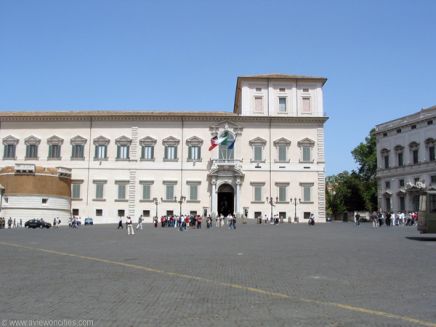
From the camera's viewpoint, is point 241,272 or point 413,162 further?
point 413,162

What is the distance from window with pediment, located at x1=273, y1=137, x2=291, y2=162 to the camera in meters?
56.2

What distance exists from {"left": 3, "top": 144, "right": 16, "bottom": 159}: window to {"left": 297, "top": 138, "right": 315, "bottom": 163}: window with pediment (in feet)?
114

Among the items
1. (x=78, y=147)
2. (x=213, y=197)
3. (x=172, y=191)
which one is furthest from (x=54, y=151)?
(x=213, y=197)

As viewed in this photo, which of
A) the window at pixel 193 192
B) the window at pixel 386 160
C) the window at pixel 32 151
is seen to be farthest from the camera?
the window at pixel 386 160

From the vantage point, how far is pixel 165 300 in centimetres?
829

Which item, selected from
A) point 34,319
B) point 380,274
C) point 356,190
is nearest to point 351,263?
point 380,274

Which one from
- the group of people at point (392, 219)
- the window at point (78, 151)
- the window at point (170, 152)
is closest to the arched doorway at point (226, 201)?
the window at point (170, 152)

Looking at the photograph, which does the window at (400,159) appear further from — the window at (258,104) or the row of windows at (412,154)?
the window at (258,104)

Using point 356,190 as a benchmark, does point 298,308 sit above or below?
below

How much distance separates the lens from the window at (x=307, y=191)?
55.6 m

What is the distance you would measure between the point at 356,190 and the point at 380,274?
7252cm

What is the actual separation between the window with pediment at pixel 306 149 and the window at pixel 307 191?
2884mm

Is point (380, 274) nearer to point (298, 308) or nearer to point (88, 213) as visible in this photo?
point (298, 308)

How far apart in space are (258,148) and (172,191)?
37.7 feet
